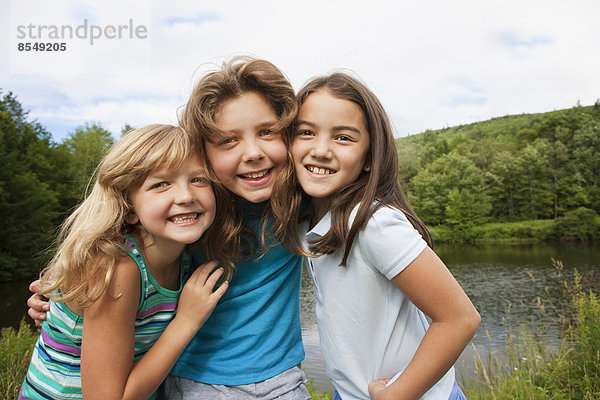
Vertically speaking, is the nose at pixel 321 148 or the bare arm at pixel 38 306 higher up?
the nose at pixel 321 148

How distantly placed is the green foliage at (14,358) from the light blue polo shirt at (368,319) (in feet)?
12.7

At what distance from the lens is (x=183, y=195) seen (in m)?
1.59

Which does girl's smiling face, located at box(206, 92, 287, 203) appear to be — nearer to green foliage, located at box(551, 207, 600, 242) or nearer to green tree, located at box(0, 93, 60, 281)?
green tree, located at box(0, 93, 60, 281)

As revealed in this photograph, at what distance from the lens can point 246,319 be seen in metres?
1.74

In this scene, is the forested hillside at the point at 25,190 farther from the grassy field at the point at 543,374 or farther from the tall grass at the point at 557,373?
the tall grass at the point at 557,373

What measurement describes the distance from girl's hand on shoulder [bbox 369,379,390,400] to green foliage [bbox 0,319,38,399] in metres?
3.96

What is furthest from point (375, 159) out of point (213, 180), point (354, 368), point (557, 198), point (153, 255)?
point (557, 198)

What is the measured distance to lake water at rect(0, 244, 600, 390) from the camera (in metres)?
9.59

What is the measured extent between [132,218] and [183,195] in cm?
25

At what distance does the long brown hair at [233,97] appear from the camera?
175 centimetres

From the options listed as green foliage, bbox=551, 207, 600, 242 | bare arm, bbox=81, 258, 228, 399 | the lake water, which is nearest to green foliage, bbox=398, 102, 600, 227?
green foliage, bbox=551, 207, 600, 242

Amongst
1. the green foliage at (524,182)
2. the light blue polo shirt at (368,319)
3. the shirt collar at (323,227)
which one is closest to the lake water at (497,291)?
the light blue polo shirt at (368,319)

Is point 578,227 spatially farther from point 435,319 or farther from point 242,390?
point 242,390

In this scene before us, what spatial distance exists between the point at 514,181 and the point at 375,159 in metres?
50.4
